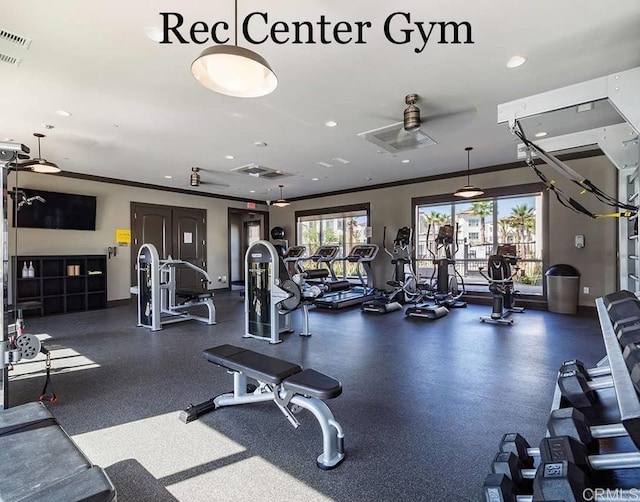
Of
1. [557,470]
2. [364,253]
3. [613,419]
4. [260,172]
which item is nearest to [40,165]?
[260,172]

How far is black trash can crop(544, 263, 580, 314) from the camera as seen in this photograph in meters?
6.02

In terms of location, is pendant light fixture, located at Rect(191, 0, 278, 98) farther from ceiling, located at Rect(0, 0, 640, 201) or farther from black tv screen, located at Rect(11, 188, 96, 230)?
black tv screen, located at Rect(11, 188, 96, 230)

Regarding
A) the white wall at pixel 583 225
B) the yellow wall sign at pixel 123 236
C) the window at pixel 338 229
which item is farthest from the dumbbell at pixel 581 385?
the yellow wall sign at pixel 123 236

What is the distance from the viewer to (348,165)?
6.73 m

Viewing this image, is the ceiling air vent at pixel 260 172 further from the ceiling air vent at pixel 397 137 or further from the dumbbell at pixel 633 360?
the dumbbell at pixel 633 360

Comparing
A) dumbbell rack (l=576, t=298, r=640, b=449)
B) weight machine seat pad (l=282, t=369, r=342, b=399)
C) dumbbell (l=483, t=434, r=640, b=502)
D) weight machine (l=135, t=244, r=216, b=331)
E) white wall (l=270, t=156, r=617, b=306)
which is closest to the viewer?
dumbbell rack (l=576, t=298, r=640, b=449)

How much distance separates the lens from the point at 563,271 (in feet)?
20.0

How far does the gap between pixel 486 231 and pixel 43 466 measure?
8.21m

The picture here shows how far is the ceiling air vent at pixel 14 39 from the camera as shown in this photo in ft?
8.32

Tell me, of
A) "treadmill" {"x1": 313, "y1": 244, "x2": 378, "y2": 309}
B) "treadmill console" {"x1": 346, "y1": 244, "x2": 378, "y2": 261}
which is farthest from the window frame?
"treadmill" {"x1": 313, "y1": 244, "x2": 378, "y2": 309}

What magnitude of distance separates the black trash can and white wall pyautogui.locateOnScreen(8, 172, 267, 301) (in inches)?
317

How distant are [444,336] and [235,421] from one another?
321cm

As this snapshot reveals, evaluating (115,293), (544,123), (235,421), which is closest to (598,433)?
(235,421)

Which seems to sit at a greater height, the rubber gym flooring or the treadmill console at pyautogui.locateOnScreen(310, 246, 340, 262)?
the treadmill console at pyautogui.locateOnScreen(310, 246, 340, 262)
